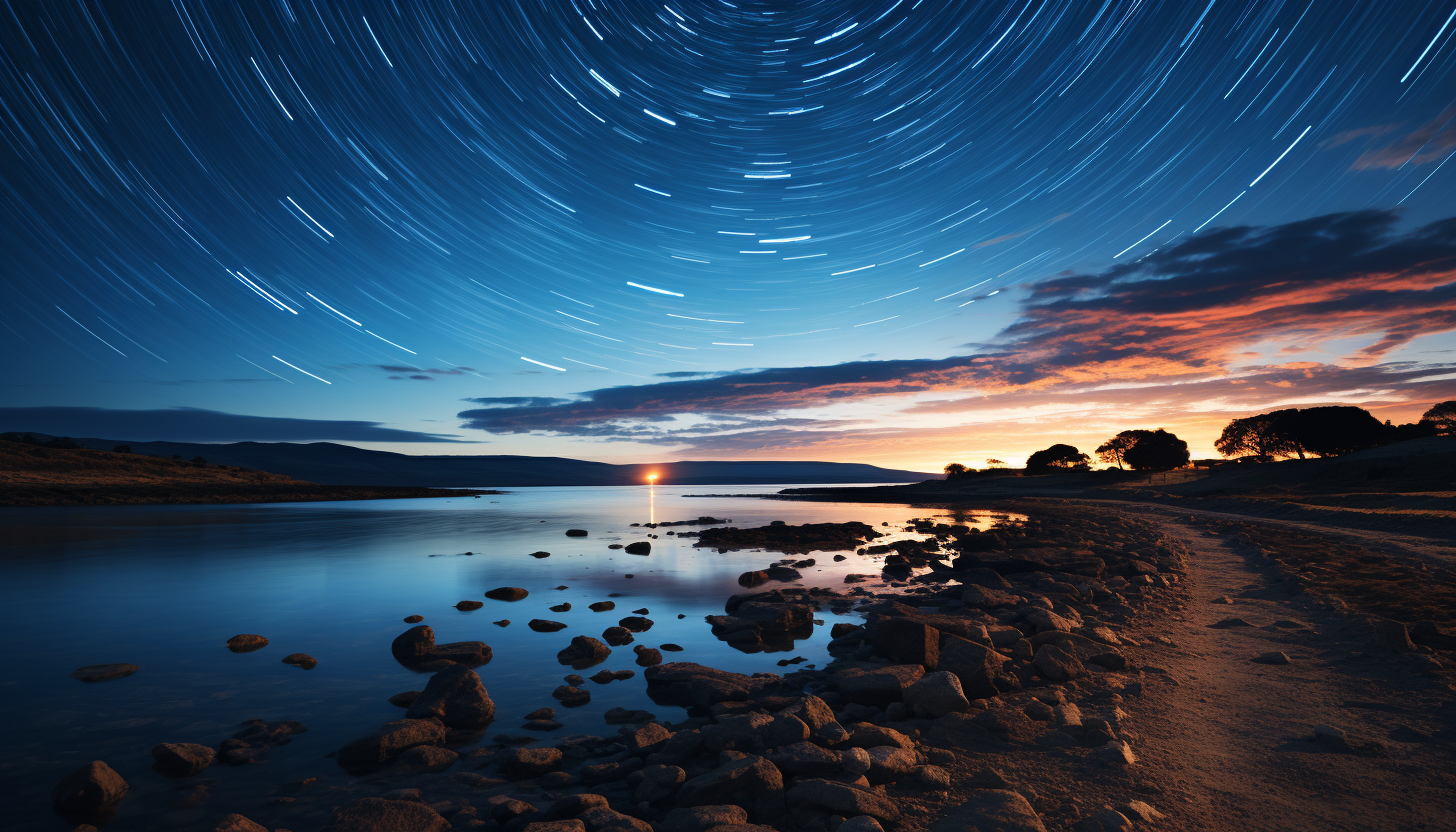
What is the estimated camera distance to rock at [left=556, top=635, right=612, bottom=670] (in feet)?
44.1

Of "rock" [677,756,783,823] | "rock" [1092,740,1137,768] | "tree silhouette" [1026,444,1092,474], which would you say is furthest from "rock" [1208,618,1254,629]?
"tree silhouette" [1026,444,1092,474]

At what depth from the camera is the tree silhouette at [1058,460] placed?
14900 centimetres

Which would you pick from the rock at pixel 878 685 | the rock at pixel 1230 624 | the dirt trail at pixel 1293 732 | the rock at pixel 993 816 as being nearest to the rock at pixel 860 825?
the rock at pixel 993 816

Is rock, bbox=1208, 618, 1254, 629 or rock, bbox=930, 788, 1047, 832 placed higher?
rock, bbox=1208, 618, 1254, 629

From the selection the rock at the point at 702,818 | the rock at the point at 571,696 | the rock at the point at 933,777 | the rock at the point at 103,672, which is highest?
the rock at the point at 933,777

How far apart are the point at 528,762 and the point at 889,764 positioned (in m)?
4.56

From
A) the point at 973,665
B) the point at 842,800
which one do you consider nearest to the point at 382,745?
the point at 842,800

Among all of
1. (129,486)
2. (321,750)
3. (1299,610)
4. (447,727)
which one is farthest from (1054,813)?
(129,486)

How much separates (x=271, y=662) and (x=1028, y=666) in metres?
16.5

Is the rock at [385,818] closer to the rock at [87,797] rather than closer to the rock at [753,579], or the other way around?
the rock at [87,797]

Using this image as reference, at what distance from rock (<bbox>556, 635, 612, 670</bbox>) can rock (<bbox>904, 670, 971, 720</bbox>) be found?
7405 millimetres

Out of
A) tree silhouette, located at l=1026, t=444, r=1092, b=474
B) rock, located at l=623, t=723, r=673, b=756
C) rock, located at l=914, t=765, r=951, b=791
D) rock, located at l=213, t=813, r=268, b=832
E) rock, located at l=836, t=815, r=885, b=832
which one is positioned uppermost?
tree silhouette, located at l=1026, t=444, r=1092, b=474

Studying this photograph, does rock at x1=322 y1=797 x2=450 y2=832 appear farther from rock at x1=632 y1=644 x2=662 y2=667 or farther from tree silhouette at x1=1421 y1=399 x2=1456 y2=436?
tree silhouette at x1=1421 y1=399 x2=1456 y2=436

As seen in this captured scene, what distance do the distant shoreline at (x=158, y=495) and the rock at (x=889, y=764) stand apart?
376 feet
